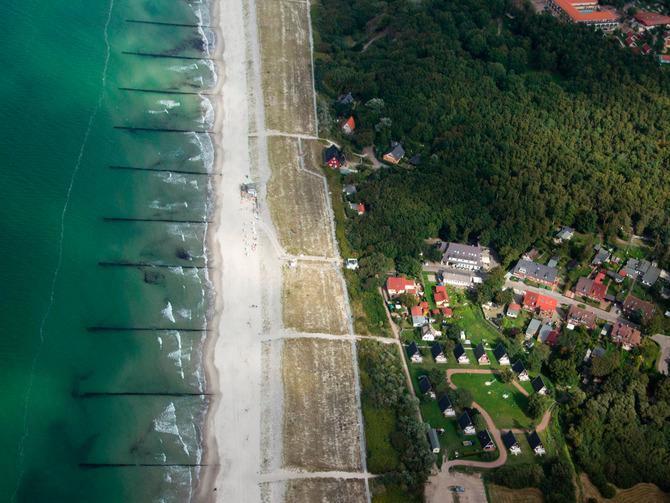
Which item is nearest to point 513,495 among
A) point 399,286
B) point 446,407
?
point 446,407

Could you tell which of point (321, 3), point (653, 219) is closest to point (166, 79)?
point (321, 3)

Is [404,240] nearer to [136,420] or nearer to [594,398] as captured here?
[594,398]

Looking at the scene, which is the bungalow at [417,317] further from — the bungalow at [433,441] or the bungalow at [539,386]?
the bungalow at [433,441]

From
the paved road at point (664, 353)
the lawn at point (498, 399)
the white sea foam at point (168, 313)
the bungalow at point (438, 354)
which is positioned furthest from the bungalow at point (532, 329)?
the white sea foam at point (168, 313)

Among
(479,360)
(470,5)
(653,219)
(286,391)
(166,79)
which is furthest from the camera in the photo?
(470,5)

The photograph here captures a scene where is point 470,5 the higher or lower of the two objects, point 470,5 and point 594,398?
the higher

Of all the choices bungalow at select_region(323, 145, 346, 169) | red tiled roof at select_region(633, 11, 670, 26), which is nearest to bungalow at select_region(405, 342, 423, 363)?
bungalow at select_region(323, 145, 346, 169)
